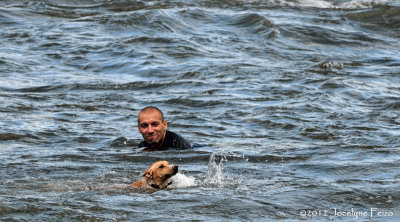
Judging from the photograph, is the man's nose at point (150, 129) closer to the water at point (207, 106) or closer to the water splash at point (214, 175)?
the water at point (207, 106)

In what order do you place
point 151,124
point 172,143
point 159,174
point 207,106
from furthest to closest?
point 207,106, point 172,143, point 151,124, point 159,174

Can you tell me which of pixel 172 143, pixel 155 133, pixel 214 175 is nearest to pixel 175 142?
pixel 172 143

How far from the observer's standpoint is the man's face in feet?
30.5

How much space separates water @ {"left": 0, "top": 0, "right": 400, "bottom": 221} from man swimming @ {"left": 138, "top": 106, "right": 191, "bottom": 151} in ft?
0.84

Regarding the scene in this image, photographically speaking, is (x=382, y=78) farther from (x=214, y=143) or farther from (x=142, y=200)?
(x=142, y=200)

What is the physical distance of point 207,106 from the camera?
43.1ft

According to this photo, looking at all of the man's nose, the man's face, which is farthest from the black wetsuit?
the man's nose

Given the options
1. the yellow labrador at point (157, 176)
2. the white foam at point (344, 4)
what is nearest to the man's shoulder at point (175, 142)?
the yellow labrador at point (157, 176)

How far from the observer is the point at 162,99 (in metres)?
13.6

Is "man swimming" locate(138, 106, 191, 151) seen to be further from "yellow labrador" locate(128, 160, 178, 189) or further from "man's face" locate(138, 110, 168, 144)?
"yellow labrador" locate(128, 160, 178, 189)

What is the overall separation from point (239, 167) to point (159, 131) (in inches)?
51.1

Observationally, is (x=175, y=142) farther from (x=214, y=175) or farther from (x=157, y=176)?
(x=157, y=176)

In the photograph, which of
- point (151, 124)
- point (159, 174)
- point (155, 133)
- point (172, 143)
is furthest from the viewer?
point (172, 143)

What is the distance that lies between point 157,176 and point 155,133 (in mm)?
2161
